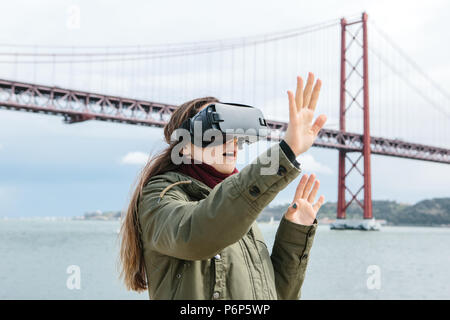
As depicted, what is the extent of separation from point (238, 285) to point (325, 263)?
57.0ft

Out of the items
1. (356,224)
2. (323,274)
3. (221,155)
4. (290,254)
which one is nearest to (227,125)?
(221,155)

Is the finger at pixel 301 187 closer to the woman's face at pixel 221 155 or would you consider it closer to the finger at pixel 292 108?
the woman's face at pixel 221 155

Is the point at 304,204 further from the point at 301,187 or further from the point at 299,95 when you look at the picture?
the point at 299,95

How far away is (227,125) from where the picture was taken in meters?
1.20

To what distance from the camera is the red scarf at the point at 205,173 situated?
1.23 metres

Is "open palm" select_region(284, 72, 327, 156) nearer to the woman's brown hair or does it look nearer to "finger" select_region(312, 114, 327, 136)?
"finger" select_region(312, 114, 327, 136)

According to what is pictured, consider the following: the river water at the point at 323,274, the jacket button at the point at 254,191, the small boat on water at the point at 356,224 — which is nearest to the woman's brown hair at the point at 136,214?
the jacket button at the point at 254,191

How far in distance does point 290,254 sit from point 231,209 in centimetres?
44

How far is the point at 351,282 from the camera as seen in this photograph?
568 inches

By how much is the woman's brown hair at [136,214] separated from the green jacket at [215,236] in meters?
0.05

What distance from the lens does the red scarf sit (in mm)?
1229
